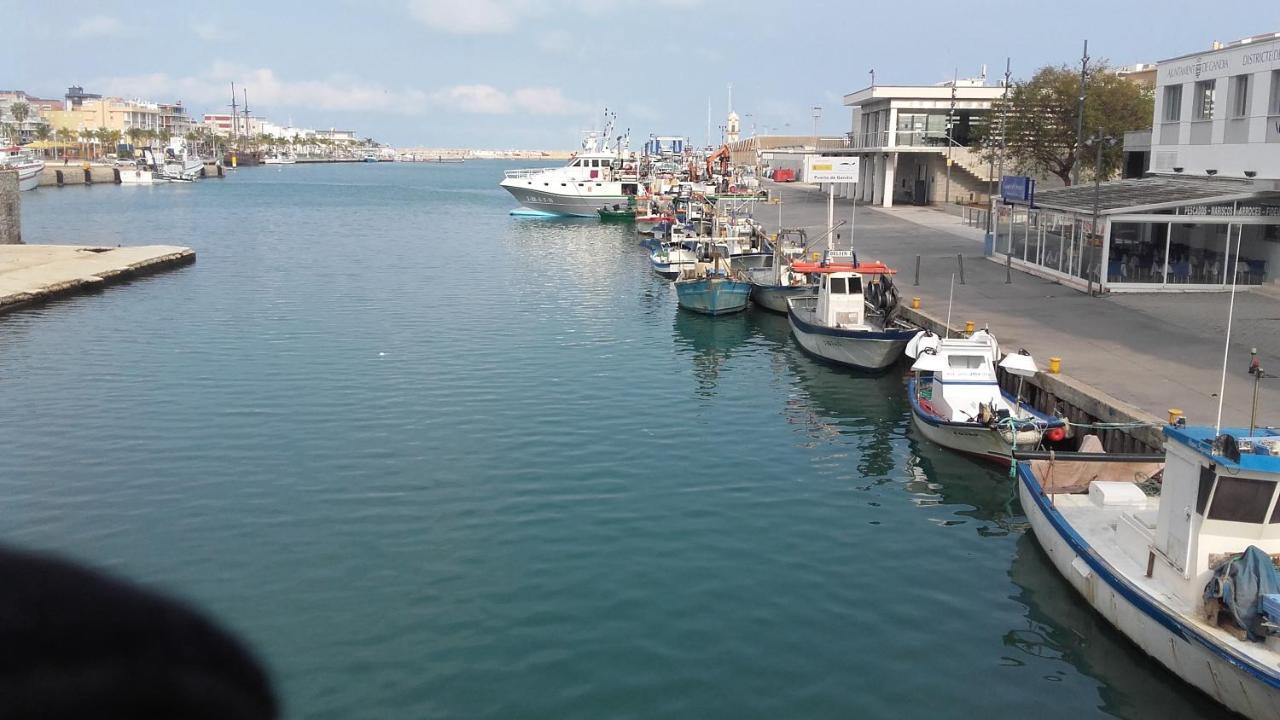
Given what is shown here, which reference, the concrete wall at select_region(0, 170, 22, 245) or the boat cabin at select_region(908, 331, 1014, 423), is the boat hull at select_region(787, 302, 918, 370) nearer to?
the boat cabin at select_region(908, 331, 1014, 423)

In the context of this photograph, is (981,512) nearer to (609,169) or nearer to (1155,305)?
(1155,305)

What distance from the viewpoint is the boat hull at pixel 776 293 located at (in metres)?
42.4

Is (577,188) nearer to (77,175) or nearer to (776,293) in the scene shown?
(776,293)

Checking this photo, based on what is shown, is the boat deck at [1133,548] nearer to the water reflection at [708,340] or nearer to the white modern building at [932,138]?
the water reflection at [708,340]

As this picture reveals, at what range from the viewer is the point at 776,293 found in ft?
142

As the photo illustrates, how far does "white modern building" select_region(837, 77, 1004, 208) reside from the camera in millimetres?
79875

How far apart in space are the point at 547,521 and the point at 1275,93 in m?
29.3

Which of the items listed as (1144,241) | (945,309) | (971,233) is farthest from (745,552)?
(971,233)

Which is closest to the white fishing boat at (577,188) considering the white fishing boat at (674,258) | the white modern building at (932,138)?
the white modern building at (932,138)

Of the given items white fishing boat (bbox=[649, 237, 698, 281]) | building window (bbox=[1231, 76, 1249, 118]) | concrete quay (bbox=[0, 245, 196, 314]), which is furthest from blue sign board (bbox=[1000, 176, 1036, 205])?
concrete quay (bbox=[0, 245, 196, 314])

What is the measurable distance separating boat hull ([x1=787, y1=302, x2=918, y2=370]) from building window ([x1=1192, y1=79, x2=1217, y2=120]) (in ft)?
56.4

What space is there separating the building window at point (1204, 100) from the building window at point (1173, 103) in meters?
1.17

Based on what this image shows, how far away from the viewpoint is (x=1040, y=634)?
15.6 meters

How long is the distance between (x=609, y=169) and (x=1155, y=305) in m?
75.5
